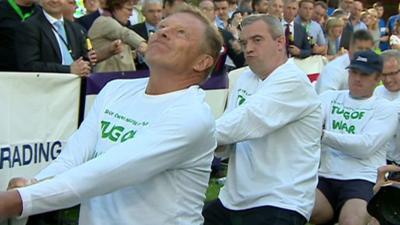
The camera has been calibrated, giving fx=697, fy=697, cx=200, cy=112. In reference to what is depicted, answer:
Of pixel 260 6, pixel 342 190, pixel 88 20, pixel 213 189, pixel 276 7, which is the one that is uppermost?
pixel 88 20

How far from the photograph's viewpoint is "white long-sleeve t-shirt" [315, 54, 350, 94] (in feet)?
25.0

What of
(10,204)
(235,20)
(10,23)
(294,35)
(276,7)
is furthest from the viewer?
(235,20)

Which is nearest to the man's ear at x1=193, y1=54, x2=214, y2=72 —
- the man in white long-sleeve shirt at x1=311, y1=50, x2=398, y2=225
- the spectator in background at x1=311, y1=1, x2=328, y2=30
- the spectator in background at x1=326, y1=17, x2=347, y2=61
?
the man in white long-sleeve shirt at x1=311, y1=50, x2=398, y2=225

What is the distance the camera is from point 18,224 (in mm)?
3445

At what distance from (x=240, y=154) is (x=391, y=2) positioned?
62.6ft

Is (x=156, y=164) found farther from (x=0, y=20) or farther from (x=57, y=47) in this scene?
(x=0, y=20)

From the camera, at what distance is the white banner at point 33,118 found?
18.4ft

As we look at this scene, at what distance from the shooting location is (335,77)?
25.2 feet

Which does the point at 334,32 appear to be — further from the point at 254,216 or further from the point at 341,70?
the point at 254,216

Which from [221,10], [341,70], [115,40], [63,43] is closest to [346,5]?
[221,10]

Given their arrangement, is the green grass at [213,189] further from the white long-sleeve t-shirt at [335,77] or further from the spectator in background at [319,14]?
the spectator in background at [319,14]

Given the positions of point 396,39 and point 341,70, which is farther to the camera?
point 396,39

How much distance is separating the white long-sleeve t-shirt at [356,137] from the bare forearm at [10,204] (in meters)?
3.17

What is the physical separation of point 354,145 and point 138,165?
3002 mm
